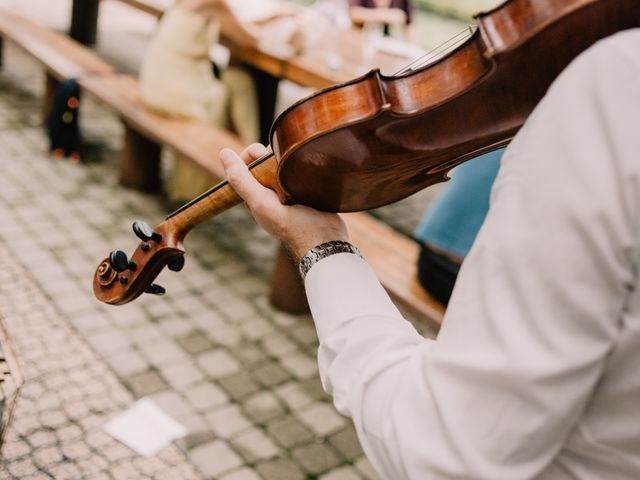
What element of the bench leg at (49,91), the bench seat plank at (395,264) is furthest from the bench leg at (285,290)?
the bench leg at (49,91)

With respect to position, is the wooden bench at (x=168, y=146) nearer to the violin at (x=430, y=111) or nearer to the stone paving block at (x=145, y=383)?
the stone paving block at (x=145, y=383)

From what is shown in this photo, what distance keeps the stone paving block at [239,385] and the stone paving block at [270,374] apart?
41mm

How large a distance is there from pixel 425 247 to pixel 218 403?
112 centimetres

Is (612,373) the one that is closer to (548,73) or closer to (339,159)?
(548,73)

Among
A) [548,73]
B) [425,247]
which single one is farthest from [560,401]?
[425,247]

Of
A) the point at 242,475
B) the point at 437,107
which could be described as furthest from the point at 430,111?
→ the point at 242,475

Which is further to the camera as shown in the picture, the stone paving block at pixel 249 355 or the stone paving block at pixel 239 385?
the stone paving block at pixel 249 355

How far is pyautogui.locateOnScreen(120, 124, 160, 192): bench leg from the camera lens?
4457mm

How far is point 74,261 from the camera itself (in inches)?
142

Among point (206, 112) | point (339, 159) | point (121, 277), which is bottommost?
point (206, 112)

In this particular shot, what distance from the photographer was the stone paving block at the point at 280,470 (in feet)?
8.31

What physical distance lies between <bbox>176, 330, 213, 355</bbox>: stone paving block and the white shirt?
2.29 metres

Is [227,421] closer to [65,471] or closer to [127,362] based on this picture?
[127,362]

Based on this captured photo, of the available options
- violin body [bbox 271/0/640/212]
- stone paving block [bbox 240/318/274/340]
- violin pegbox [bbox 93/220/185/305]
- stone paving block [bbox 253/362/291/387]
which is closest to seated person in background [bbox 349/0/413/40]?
stone paving block [bbox 240/318/274/340]
